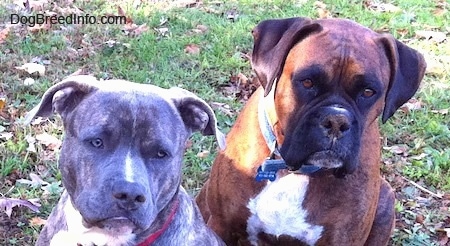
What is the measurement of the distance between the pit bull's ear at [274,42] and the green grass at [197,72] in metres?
1.63

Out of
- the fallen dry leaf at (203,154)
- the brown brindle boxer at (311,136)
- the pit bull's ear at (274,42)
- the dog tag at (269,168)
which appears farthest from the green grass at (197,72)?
the pit bull's ear at (274,42)

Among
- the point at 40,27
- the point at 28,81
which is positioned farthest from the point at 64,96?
the point at 40,27

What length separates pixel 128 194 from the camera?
3287mm

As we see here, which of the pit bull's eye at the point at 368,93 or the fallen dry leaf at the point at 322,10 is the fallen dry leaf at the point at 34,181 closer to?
the pit bull's eye at the point at 368,93

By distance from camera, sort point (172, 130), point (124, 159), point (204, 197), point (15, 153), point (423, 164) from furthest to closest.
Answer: point (423, 164) < point (15, 153) < point (204, 197) < point (172, 130) < point (124, 159)

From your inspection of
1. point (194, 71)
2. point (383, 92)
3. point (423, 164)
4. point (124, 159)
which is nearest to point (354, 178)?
point (383, 92)

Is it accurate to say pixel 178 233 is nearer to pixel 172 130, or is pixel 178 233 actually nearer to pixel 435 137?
pixel 172 130

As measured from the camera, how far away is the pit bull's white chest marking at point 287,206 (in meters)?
4.30

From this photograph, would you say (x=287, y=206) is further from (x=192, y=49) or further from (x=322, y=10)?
(x=322, y=10)

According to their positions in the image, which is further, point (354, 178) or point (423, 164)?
point (423, 164)

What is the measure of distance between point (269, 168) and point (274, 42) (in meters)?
0.69

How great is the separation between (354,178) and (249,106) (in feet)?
2.51

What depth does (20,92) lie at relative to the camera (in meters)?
6.19

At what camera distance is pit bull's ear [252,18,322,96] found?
4.07m
